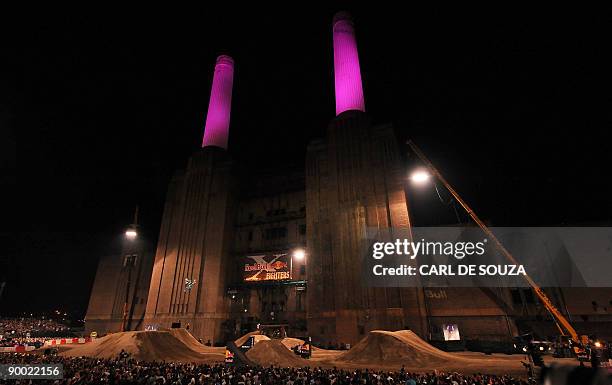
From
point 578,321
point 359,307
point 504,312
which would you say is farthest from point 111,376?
point 578,321

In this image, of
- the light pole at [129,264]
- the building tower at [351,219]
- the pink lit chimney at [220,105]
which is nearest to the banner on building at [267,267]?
the building tower at [351,219]

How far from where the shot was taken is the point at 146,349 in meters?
30.2

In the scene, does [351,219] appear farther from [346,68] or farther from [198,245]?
[346,68]

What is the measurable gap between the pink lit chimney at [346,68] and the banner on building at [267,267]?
26.6 m

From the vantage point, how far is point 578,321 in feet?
120

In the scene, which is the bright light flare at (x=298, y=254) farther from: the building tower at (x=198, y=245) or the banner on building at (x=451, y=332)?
the banner on building at (x=451, y=332)

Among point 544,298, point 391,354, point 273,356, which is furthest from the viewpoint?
point 544,298

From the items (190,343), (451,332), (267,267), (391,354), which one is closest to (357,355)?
(391,354)

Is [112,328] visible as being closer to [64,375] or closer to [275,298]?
[275,298]

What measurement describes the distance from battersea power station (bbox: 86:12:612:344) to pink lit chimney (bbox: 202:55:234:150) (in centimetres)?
43

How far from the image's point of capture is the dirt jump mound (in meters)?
29.9

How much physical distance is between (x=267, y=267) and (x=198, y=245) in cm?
1297

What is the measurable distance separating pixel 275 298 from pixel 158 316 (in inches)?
772

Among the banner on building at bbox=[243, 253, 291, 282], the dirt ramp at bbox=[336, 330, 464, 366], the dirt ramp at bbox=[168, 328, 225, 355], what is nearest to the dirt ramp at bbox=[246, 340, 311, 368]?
the dirt ramp at bbox=[336, 330, 464, 366]
